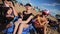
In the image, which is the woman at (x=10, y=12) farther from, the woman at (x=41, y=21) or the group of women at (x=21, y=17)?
the woman at (x=41, y=21)

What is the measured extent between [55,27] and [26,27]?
32cm

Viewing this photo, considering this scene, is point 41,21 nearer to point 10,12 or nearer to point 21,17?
point 21,17

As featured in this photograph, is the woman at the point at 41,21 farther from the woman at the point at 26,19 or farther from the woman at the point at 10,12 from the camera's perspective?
the woman at the point at 10,12

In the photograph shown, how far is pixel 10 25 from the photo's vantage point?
1577 mm

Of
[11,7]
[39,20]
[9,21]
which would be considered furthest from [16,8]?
[39,20]

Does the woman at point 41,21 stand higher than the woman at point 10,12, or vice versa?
the woman at point 10,12

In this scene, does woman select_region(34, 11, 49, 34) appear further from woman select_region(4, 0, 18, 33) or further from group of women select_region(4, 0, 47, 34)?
woman select_region(4, 0, 18, 33)

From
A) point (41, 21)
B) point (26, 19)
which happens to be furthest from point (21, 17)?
point (41, 21)

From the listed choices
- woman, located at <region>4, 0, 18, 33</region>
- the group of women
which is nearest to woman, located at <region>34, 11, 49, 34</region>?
the group of women

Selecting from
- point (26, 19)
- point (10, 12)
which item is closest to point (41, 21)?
point (26, 19)

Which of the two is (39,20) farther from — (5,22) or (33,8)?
(5,22)

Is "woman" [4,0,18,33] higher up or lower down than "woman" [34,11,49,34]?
higher up

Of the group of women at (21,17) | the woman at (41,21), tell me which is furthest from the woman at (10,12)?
the woman at (41,21)

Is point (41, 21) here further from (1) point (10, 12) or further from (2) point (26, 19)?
(1) point (10, 12)
